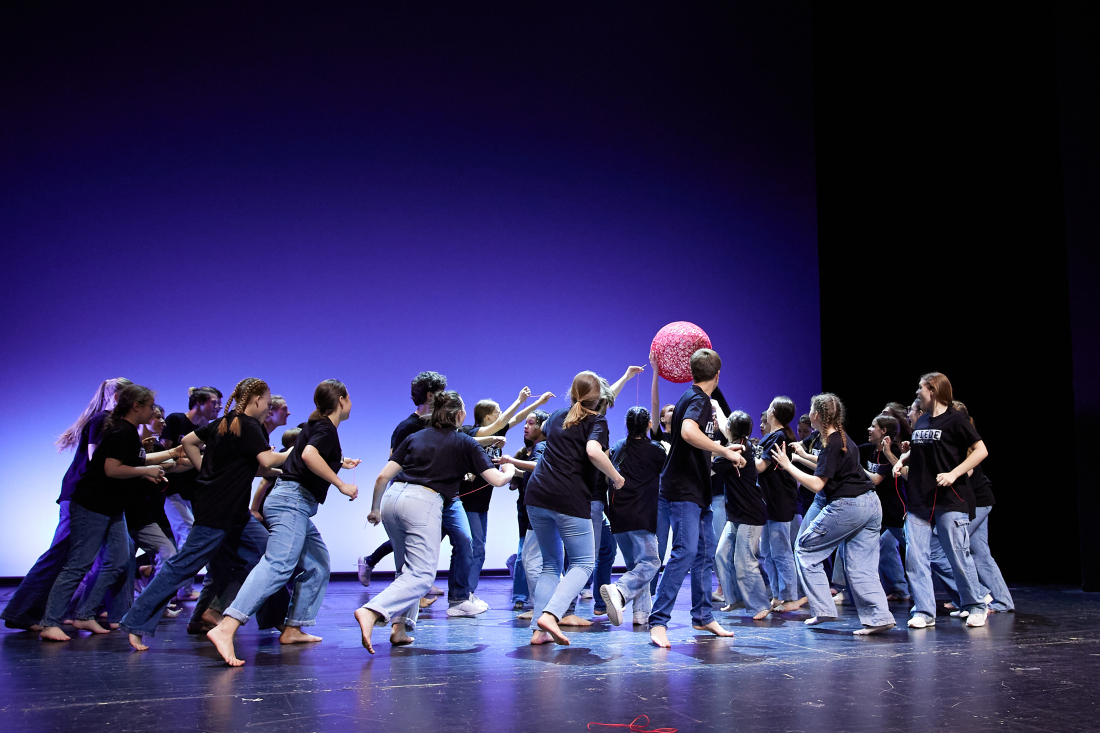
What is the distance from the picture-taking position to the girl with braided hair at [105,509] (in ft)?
14.8

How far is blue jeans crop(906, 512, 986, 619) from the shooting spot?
518 cm

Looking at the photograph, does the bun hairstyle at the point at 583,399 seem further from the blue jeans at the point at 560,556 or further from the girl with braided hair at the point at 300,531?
the girl with braided hair at the point at 300,531

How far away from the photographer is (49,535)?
731cm

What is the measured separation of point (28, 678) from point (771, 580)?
Answer: 5.01m

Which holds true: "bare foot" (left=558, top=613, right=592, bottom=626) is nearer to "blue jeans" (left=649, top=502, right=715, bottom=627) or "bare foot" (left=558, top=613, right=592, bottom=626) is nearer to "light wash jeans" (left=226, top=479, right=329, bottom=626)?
"blue jeans" (left=649, top=502, right=715, bottom=627)

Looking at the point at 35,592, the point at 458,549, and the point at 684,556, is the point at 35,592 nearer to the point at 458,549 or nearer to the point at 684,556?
the point at 458,549

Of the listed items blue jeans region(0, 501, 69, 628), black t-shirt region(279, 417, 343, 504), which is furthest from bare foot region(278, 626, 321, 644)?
blue jeans region(0, 501, 69, 628)

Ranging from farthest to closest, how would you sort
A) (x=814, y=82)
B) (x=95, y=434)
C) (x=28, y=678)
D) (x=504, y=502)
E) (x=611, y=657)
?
1. (x=814, y=82)
2. (x=504, y=502)
3. (x=95, y=434)
4. (x=611, y=657)
5. (x=28, y=678)

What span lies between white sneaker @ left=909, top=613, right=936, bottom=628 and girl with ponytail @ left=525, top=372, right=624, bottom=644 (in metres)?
2.27

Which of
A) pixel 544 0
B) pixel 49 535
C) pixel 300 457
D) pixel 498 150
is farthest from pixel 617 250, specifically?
pixel 49 535

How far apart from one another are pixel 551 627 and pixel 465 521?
5.28 feet

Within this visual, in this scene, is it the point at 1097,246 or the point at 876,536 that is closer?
the point at 876,536

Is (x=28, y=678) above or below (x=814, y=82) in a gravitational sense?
below

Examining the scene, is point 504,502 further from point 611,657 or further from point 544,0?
point 544,0
